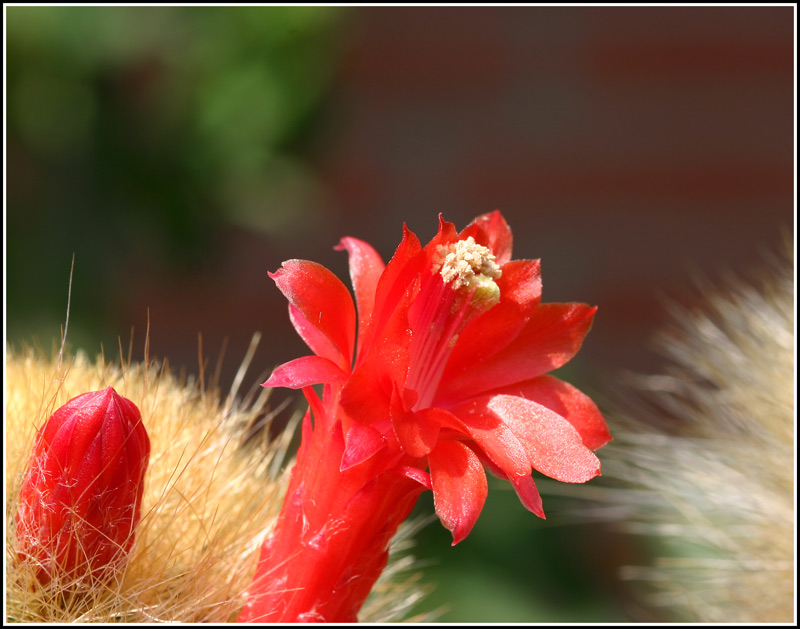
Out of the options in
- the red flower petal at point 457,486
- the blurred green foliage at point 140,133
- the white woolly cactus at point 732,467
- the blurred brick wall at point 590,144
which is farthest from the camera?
the blurred brick wall at point 590,144

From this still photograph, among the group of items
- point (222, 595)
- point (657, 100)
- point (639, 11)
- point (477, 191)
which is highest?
point (639, 11)

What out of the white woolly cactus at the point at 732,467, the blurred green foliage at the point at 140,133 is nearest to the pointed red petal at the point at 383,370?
the white woolly cactus at the point at 732,467

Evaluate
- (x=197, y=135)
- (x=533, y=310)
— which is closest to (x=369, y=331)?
(x=533, y=310)

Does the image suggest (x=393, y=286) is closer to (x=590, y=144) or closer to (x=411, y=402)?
(x=411, y=402)

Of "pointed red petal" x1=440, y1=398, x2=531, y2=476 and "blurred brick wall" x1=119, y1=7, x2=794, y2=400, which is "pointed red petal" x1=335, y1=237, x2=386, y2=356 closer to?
"pointed red petal" x1=440, y1=398, x2=531, y2=476

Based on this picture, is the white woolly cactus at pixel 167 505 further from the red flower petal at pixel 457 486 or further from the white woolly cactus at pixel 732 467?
the white woolly cactus at pixel 732 467

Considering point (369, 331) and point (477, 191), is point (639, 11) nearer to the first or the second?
point (477, 191)
